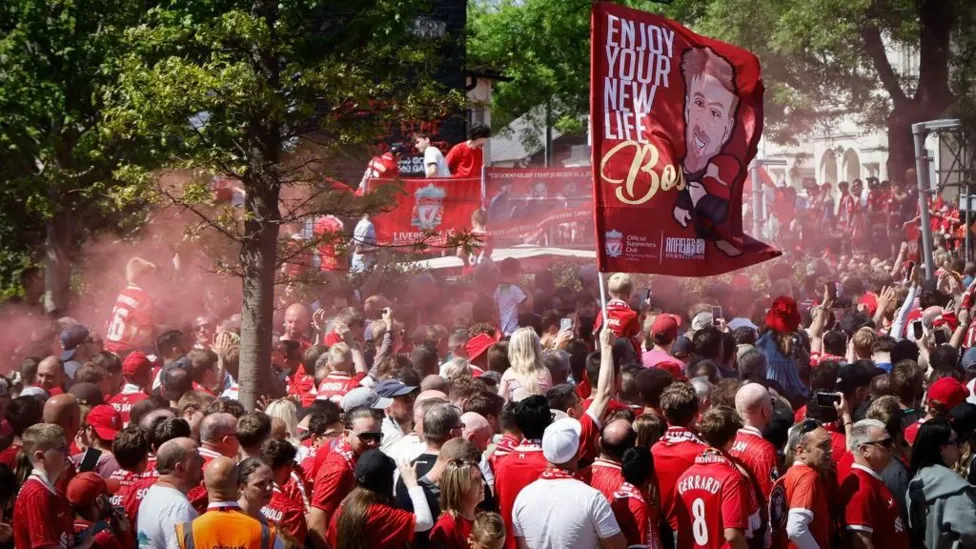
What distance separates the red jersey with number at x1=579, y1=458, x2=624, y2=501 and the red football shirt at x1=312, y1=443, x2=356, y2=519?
1.19 m

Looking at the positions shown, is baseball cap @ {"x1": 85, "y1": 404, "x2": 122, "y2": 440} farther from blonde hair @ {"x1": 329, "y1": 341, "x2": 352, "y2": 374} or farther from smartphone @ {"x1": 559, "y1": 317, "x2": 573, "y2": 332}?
smartphone @ {"x1": 559, "y1": 317, "x2": 573, "y2": 332}

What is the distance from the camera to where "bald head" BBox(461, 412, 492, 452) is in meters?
7.71

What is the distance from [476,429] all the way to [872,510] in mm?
2160

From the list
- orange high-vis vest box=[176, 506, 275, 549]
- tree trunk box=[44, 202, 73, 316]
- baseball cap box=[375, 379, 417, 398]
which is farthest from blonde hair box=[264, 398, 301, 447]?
tree trunk box=[44, 202, 73, 316]

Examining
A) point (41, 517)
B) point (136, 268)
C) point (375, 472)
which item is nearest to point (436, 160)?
point (136, 268)

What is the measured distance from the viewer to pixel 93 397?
376 inches

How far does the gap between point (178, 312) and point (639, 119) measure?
24.2 feet

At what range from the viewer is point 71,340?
12234 mm

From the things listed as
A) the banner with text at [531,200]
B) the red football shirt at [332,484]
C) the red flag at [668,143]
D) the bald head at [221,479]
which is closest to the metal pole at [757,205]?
the banner with text at [531,200]

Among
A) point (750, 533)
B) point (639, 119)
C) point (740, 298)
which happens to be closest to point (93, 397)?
point (639, 119)

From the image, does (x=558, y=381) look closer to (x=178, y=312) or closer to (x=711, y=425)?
(x=711, y=425)

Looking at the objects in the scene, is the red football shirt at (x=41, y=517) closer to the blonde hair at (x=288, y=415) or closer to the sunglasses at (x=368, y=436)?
the sunglasses at (x=368, y=436)

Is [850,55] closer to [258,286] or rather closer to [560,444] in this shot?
[258,286]

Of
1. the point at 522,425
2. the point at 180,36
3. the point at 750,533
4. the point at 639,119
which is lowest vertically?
the point at 750,533
